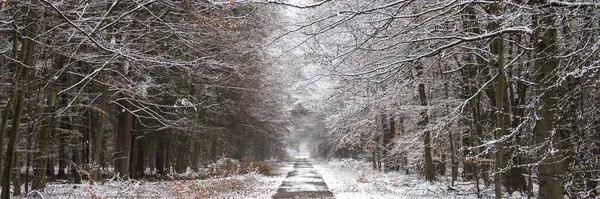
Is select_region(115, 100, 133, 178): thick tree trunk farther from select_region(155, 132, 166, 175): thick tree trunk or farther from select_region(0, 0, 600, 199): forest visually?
select_region(155, 132, 166, 175): thick tree trunk

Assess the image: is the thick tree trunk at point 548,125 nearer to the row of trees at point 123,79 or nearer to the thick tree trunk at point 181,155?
the row of trees at point 123,79

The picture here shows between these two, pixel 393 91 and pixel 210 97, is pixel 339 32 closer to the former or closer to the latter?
pixel 393 91

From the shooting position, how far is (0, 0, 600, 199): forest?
259 inches

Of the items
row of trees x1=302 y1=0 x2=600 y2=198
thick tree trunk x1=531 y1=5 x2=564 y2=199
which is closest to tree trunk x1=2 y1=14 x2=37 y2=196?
row of trees x1=302 y1=0 x2=600 y2=198

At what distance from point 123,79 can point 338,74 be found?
8241 mm

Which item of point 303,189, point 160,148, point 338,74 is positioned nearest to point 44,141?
point 303,189

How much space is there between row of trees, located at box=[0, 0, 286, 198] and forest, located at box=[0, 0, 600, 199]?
10cm

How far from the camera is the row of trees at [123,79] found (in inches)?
353

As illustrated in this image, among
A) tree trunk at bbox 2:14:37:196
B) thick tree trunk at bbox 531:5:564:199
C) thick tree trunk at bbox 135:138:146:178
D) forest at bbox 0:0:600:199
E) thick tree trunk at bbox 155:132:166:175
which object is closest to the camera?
thick tree trunk at bbox 531:5:564:199

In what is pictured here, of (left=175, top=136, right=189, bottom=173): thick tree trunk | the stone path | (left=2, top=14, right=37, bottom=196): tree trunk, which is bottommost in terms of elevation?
the stone path

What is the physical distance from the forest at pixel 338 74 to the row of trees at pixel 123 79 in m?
0.10

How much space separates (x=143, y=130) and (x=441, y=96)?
13.4 meters

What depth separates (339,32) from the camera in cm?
970

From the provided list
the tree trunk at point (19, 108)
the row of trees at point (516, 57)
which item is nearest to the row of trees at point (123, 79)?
the tree trunk at point (19, 108)
